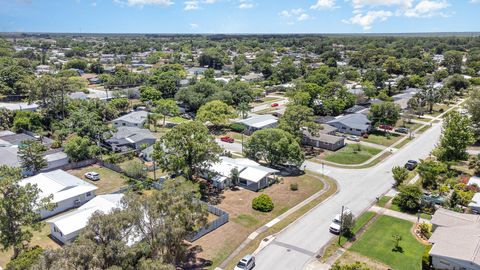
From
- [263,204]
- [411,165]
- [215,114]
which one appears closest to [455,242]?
[263,204]

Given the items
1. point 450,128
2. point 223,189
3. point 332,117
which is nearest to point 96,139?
point 223,189

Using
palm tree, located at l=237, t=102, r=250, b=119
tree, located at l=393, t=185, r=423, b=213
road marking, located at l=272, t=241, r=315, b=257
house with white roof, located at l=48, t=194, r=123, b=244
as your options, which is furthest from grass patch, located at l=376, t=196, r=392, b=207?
palm tree, located at l=237, t=102, r=250, b=119

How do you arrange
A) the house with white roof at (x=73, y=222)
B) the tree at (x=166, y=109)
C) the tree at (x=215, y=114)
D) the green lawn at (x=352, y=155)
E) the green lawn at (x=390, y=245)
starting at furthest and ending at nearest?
the tree at (x=166, y=109) < the tree at (x=215, y=114) < the green lawn at (x=352, y=155) < the house with white roof at (x=73, y=222) < the green lawn at (x=390, y=245)

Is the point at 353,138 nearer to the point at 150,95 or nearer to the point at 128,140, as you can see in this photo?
the point at 128,140

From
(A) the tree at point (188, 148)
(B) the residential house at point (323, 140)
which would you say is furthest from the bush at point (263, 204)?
(B) the residential house at point (323, 140)

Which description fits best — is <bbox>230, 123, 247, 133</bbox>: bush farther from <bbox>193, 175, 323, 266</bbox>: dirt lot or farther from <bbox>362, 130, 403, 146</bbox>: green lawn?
<bbox>193, 175, 323, 266</bbox>: dirt lot

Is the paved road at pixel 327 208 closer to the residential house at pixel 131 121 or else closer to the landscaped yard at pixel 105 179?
the landscaped yard at pixel 105 179

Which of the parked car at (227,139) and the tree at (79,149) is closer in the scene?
the tree at (79,149)
